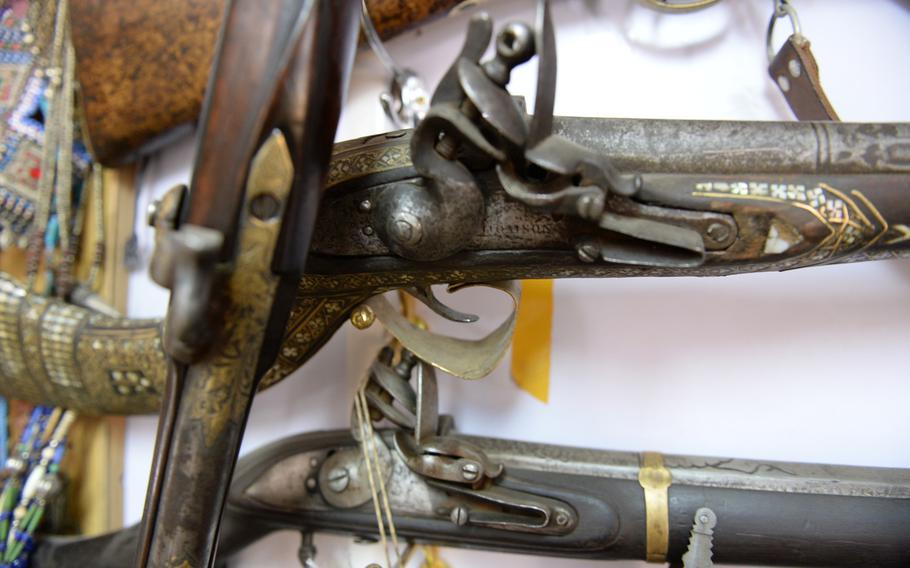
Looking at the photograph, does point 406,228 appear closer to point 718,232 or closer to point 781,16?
point 718,232

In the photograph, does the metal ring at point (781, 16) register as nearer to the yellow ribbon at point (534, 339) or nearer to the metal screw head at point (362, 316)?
the yellow ribbon at point (534, 339)

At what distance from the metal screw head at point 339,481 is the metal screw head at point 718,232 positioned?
0.78 metres

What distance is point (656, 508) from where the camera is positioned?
1.18 metres

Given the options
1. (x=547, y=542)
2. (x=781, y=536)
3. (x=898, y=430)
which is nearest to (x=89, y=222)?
(x=547, y=542)

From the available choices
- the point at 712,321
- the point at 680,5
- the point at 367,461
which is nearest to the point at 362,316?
the point at 367,461

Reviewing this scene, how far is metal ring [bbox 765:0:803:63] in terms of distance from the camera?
48.3 inches

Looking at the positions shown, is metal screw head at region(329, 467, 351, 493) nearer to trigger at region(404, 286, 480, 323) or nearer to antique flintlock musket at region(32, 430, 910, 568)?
→ antique flintlock musket at region(32, 430, 910, 568)

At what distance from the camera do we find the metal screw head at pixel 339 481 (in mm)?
1295

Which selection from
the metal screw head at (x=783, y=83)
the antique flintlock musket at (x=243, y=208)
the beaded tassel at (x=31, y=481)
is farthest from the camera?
the beaded tassel at (x=31, y=481)

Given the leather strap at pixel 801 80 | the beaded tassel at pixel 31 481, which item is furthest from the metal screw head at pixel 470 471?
the beaded tassel at pixel 31 481

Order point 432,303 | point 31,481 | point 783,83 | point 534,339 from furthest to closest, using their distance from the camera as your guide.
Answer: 1. point 31,481
2. point 534,339
3. point 783,83
4. point 432,303

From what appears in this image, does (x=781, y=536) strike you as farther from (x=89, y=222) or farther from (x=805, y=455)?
(x=89, y=222)

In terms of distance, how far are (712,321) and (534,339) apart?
0.35 metres

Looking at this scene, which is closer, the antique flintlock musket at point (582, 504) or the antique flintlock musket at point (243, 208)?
the antique flintlock musket at point (243, 208)
